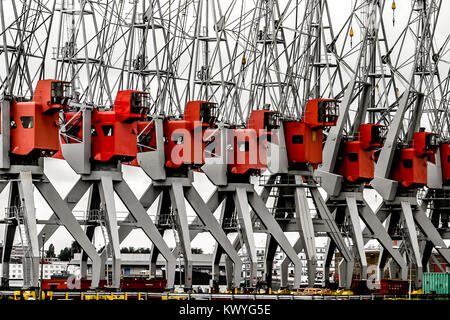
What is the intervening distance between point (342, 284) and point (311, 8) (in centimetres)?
2343

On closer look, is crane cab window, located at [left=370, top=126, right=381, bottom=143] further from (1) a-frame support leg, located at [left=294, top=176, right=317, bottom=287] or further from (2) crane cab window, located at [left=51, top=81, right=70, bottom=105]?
(2) crane cab window, located at [left=51, top=81, right=70, bottom=105]

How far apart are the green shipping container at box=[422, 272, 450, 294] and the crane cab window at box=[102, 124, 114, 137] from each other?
80.9 feet

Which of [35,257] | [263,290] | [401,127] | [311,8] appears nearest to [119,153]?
[35,257]

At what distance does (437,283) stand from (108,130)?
2600cm

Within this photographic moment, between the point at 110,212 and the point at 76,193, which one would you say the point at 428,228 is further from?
the point at 76,193

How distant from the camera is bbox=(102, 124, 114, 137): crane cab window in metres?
93.2

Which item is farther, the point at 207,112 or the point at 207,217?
the point at 207,217

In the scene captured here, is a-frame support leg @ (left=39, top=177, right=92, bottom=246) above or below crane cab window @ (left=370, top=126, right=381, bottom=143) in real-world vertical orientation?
below

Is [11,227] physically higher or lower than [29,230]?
higher

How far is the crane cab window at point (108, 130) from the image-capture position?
93188 millimetres

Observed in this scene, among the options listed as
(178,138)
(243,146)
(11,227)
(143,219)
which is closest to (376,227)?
(243,146)

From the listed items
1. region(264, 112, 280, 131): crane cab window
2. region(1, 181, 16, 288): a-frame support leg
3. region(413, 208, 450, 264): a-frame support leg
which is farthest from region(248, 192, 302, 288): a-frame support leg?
region(1, 181, 16, 288): a-frame support leg

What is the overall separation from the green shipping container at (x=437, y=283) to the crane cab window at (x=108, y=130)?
80.9ft

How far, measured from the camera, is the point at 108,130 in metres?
93.4
